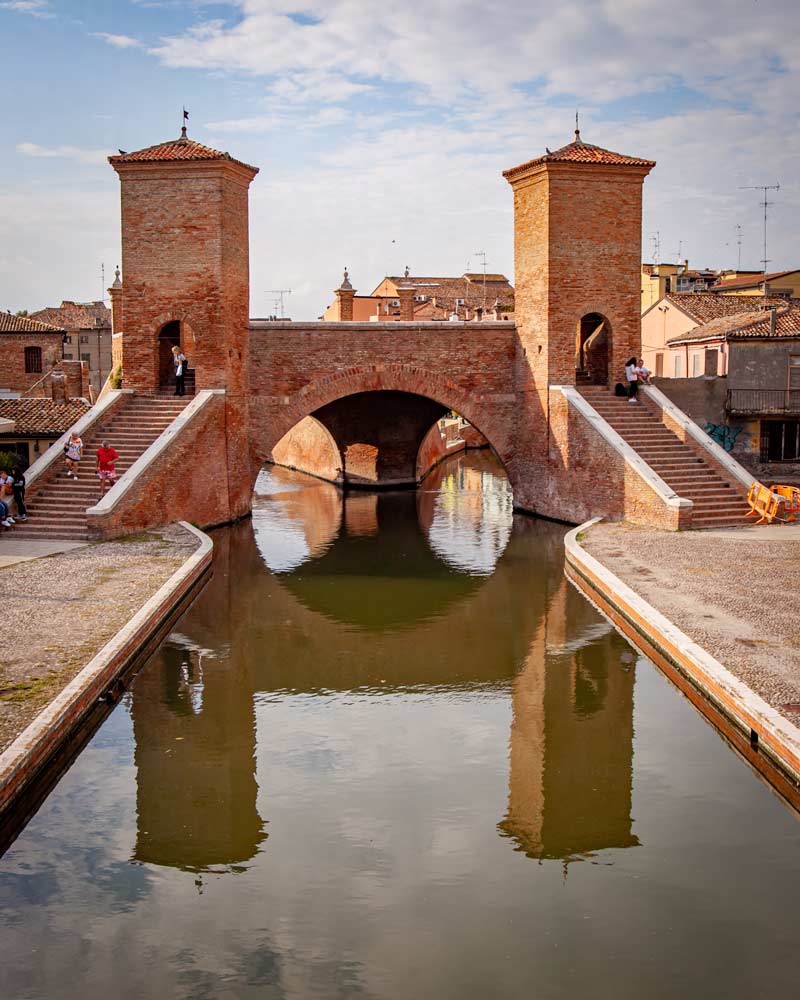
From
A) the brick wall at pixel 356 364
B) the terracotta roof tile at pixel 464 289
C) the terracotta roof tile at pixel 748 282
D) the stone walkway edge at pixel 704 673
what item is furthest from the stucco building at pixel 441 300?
the stone walkway edge at pixel 704 673

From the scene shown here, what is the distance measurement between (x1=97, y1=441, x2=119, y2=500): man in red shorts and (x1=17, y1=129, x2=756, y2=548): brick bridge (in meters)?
0.73

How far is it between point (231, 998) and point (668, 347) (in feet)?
79.4

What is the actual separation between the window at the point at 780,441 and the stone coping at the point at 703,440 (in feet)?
13.7

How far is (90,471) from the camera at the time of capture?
17.8 meters

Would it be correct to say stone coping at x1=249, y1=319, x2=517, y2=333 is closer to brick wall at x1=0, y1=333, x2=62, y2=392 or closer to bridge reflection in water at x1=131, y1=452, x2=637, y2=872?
bridge reflection in water at x1=131, y1=452, x2=637, y2=872

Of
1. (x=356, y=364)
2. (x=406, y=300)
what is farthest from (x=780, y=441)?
(x=406, y=300)

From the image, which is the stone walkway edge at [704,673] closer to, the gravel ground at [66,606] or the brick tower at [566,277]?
the gravel ground at [66,606]

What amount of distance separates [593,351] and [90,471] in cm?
1099

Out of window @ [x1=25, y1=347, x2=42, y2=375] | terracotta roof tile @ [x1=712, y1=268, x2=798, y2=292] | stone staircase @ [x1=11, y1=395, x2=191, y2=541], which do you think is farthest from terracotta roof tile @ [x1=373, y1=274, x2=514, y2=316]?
stone staircase @ [x1=11, y1=395, x2=191, y2=541]

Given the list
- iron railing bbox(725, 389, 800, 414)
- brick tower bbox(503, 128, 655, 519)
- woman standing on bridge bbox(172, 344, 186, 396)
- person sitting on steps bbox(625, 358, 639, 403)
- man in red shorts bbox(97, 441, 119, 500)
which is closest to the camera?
man in red shorts bbox(97, 441, 119, 500)

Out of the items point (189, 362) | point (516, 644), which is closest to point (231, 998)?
point (516, 644)

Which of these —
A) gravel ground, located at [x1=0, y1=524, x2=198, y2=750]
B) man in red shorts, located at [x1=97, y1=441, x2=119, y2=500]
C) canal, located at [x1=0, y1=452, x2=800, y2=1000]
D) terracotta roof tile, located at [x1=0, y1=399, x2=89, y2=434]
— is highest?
terracotta roof tile, located at [x1=0, y1=399, x2=89, y2=434]

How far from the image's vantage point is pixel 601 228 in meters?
20.2

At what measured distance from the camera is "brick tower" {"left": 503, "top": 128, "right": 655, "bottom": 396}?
787 inches
